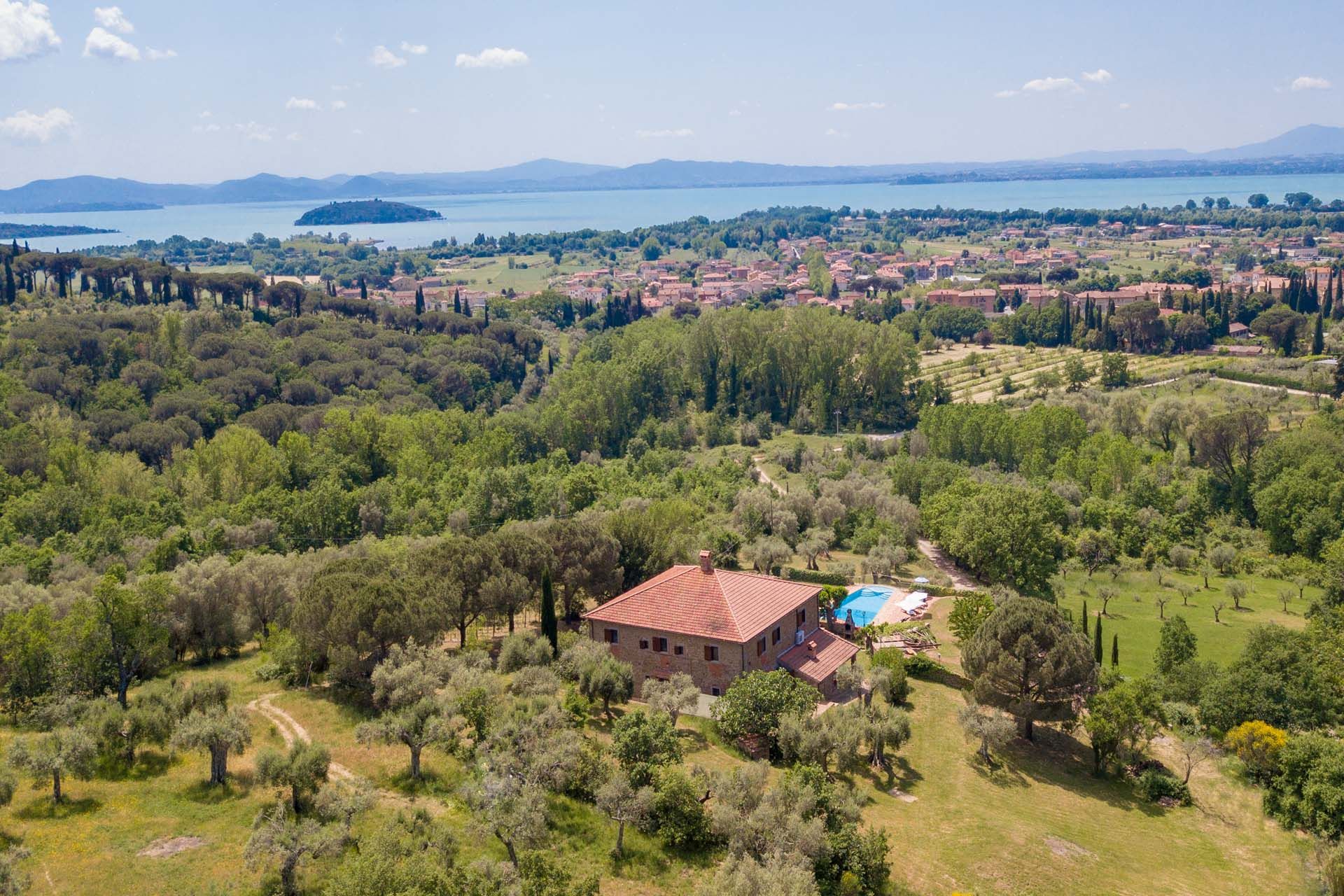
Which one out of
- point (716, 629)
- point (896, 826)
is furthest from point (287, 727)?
point (896, 826)

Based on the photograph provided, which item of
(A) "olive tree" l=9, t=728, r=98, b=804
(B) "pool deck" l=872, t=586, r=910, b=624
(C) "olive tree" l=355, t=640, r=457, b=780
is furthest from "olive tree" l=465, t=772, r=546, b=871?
(B) "pool deck" l=872, t=586, r=910, b=624

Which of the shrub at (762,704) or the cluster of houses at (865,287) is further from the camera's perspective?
the cluster of houses at (865,287)

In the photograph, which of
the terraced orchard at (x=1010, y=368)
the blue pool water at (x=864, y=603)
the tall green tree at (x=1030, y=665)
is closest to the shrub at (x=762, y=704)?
the tall green tree at (x=1030, y=665)

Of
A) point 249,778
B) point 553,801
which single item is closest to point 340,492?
point 249,778

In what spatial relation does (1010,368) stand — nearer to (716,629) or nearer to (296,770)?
(716,629)

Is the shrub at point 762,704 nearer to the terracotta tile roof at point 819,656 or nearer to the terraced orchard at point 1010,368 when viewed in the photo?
the terracotta tile roof at point 819,656
